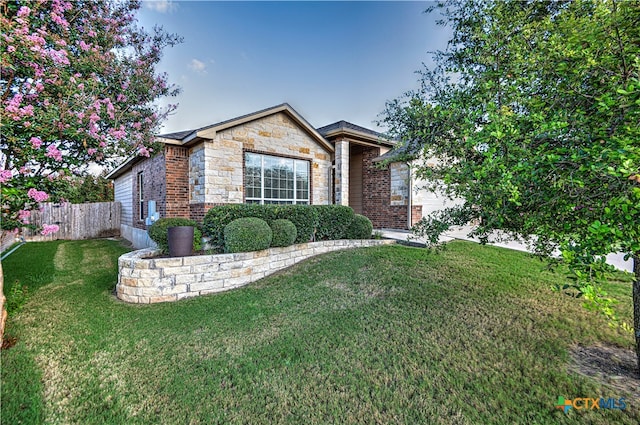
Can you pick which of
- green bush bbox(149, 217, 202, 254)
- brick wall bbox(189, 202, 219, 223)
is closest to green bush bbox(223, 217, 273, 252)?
green bush bbox(149, 217, 202, 254)

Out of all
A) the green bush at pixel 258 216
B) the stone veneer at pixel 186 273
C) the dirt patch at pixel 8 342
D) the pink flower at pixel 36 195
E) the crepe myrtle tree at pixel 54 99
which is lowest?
the dirt patch at pixel 8 342

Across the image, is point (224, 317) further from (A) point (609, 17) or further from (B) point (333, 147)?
(B) point (333, 147)

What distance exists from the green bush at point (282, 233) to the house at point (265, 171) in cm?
220

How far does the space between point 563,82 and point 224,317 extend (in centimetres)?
498

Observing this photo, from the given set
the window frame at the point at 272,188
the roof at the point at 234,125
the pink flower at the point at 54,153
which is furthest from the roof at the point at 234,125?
the pink flower at the point at 54,153

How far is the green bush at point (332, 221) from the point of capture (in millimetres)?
7949

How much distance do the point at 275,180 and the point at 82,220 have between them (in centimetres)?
1212

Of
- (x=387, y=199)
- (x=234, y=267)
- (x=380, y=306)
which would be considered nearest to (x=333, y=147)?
(x=387, y=199)

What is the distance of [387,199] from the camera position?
11.2 metres

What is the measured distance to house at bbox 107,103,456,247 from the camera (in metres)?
8.06

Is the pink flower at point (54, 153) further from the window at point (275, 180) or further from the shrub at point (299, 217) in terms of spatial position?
the window at point (275, 180)

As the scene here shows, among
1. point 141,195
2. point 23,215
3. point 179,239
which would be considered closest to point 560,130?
point 23,215

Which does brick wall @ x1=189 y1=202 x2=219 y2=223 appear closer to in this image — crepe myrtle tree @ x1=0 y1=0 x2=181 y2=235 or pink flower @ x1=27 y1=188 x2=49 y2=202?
crepe myrtle tree @ x1=0 y1=0 x2=181 y2=235

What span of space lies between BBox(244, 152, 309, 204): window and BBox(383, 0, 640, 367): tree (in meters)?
6.23
